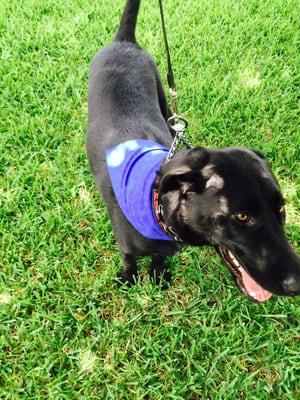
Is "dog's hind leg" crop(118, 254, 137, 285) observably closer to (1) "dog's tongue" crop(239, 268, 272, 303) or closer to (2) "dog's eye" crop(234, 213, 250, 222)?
(1) "dog's tongue" crop(239, 268, 272, 303)

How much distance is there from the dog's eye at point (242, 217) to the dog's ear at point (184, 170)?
23cm

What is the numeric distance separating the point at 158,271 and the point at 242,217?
3.58ft

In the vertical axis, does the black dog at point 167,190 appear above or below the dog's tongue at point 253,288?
above

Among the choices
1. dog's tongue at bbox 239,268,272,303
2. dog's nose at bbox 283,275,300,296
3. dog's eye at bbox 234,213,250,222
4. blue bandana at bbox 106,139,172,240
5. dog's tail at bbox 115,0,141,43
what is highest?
dog's tail at bbox 115,0,141,43

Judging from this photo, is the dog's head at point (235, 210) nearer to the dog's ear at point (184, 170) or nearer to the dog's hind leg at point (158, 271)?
the dog's ear at point (184, 170)

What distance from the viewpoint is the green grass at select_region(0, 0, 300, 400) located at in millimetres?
2520

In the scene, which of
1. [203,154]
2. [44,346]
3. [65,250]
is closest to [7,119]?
[65,250]

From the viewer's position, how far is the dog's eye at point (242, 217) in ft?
6.04

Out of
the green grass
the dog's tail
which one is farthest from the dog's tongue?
the dog's tail

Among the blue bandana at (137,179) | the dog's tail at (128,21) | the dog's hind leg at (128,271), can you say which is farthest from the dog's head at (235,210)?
the dog's tail at (128,21)

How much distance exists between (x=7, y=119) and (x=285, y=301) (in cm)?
250

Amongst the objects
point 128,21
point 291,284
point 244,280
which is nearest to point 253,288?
point 244,280

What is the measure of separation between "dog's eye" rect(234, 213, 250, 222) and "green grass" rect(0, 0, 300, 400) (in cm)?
103

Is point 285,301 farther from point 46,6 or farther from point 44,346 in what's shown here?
point 46,6
